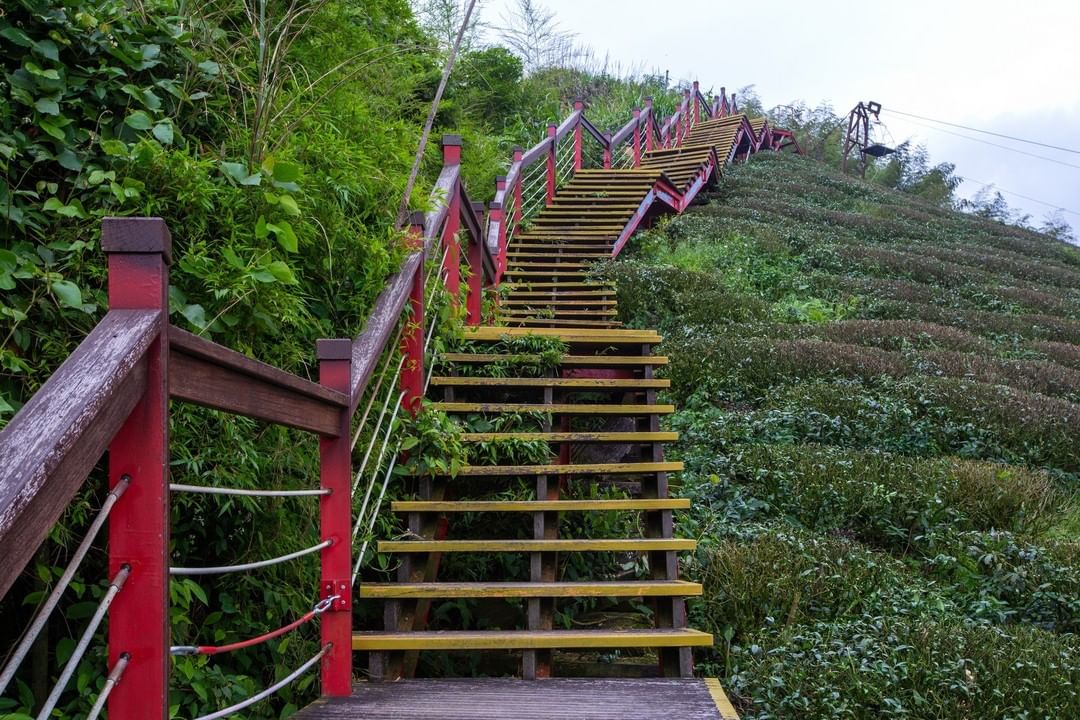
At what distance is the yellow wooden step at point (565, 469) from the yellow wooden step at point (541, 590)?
0.72 m

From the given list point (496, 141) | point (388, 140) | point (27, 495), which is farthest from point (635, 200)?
point (27, 495)

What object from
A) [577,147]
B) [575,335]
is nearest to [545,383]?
[575,335]

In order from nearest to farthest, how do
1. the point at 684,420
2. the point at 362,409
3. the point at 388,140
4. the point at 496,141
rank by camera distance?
the point at 362,409, the point at 388,140, the point at 684,420, the point at 496,141

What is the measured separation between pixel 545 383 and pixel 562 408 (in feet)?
0.70

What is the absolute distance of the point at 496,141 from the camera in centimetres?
1360

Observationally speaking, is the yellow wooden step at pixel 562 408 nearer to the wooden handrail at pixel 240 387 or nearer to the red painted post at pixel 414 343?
the red painted post at pixel 414 343

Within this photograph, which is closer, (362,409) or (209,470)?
(209,470)

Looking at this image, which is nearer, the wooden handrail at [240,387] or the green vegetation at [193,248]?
the wooden handrail at [240,387]

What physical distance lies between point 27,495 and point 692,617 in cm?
358

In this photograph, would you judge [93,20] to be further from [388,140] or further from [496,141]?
[496,141]

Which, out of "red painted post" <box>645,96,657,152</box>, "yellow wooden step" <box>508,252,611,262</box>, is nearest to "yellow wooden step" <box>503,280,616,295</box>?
"yellow wooden step" <box>508,252,611,262</box>

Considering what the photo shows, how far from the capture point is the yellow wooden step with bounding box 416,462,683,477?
4.21 metres

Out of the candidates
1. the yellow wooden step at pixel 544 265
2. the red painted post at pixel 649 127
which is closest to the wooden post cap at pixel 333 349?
the yellow wooden step at pixel 544 265

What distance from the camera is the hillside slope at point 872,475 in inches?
144
